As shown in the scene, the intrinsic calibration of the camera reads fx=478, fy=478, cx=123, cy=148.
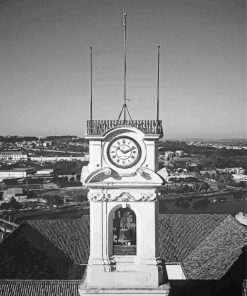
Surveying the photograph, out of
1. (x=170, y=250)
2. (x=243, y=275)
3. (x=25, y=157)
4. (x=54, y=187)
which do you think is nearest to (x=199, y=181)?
(x=54, y=187)

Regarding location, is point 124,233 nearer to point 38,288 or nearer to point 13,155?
point 38,288

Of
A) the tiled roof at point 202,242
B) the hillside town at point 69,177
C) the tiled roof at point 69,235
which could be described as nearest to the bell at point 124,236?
the tiled roof at point 202,242

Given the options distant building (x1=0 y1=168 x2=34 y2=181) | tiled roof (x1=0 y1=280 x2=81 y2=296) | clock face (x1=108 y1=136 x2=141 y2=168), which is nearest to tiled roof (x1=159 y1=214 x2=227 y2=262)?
tiled roof (x1=0 y1=280 x2=81 y2=296)

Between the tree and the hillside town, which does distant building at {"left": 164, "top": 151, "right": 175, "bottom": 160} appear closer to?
the hillside town

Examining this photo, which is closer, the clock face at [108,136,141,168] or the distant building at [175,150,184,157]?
the clock face at [108,136,141,168]

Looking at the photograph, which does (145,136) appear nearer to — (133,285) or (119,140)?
(119,140)

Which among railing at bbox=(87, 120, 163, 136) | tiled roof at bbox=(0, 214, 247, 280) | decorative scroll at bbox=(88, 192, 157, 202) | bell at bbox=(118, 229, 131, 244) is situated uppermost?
railing at bbox=(87, 120, 163, 136)

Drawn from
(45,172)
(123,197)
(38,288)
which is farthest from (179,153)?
(123,197)

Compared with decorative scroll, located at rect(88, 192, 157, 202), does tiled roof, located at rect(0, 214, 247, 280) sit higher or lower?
lower
